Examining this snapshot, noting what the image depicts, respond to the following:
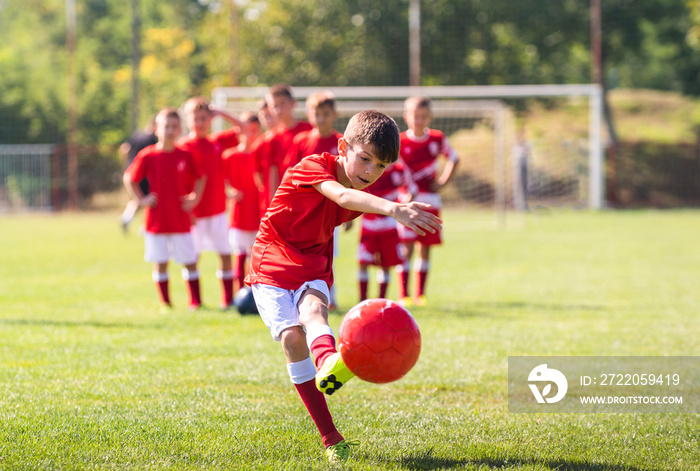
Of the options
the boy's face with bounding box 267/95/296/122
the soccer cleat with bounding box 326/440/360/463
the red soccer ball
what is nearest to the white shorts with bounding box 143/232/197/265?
the boy's face with bounding box 267/95/296/122

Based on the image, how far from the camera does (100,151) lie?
101 ft

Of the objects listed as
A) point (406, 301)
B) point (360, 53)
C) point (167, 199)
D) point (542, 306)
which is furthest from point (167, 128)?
point (360, 53)

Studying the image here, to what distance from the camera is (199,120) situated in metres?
8.20

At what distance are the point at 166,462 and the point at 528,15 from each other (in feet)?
113

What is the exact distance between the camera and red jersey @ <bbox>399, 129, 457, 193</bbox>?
27.8ft

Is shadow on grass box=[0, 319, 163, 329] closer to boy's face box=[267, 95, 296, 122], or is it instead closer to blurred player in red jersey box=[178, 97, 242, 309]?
blurred player in red jersey box=[178, 97, 242, 309]

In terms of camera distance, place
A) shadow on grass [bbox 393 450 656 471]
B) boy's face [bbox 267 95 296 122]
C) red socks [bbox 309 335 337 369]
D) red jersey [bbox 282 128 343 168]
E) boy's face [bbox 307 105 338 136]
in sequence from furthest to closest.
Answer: boy's face [bbox 267 95 296 122], red jersey [bbox 282 128 343 168], boy's face [bbox 307 105 338 136], shadow on grass [bbox 393 450 656 471], red socks [bbox 309 335 337 369]

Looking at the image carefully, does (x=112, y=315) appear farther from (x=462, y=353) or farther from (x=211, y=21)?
(x=211, y=21)

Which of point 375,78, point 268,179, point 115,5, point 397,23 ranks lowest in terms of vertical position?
point 268,179

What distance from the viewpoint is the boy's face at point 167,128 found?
7.88 metres

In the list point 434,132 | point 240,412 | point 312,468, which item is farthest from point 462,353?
point 434,132

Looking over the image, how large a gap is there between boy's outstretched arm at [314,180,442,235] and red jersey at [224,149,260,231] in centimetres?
513

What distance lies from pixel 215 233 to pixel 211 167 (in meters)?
0.72

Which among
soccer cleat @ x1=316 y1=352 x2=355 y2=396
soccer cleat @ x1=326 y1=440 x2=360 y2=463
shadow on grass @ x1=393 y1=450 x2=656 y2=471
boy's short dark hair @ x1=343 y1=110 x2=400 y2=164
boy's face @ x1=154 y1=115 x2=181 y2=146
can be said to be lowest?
shadow on grass @ x1=393 y1=450 x2=656 y2=471
